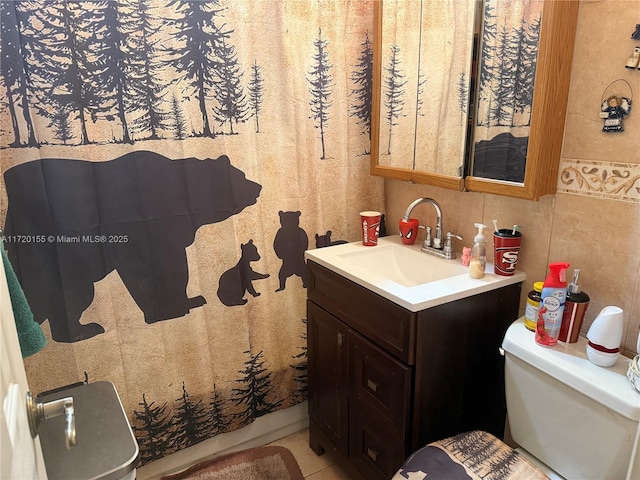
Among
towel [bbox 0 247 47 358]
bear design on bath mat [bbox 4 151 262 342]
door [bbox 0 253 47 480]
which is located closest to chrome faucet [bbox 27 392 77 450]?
door [bbox 0 253 47 480]

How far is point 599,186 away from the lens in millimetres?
1185

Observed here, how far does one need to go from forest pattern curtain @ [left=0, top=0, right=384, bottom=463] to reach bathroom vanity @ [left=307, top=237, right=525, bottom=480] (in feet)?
0.96

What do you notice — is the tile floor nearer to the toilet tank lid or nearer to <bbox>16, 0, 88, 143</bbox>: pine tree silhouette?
the toilet tank lid

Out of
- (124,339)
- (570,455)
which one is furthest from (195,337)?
(570,455)

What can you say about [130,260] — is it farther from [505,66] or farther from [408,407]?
[505,66]

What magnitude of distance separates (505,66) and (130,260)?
4.43ft

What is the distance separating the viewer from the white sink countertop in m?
1.30

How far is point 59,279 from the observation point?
1422 mm

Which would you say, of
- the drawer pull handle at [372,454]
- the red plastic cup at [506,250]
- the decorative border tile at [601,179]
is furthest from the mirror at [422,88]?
the drawer pull handle at [372,454]

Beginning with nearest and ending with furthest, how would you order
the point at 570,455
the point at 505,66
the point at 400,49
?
the point at 570,455 < the point at 505,66 < the point at 400,49

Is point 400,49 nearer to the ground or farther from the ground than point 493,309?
farther from the ground

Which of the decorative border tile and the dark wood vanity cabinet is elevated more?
the decorative border tile

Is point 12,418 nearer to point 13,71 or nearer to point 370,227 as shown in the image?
point 13,71

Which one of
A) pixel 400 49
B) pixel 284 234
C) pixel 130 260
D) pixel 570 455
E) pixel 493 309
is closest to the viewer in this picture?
pixel 570 455
